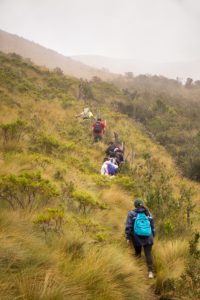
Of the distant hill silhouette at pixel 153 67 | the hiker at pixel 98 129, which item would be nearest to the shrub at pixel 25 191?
the hiker at pixel 98 129

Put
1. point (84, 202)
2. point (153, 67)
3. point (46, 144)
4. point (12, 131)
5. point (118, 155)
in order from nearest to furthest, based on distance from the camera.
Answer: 1. point (84, 202)
2. point (12, 131)
3. point (46, 144)
4. point (118, 155)
5. point (153, 67)

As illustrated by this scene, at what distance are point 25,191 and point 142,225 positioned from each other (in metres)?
2.05

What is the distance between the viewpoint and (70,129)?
9.55m

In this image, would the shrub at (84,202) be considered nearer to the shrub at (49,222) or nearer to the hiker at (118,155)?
the shrub at (49,222)

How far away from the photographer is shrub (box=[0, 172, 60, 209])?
279 centimetres

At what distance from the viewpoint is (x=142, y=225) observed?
2998 millimetres

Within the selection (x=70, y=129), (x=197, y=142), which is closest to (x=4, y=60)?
(x=70, y=129)

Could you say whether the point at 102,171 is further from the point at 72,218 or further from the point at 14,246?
the point at 14,246

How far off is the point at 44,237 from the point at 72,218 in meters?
0.80

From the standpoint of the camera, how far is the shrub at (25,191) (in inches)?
110

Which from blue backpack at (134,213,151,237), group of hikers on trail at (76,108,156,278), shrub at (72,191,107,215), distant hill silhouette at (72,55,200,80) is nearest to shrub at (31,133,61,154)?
shrub at (72,191,107,215)

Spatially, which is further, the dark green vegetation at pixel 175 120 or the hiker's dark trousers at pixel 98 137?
the dark green vegetation at pixel 175 120

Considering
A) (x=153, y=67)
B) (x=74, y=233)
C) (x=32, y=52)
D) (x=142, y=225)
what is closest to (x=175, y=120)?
(x=142, y=225)

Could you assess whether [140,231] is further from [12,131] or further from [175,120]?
[175,120]
